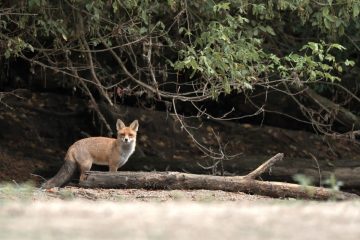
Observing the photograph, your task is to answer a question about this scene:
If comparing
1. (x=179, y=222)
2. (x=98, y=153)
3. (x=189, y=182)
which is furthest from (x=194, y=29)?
(x=179, y=222)

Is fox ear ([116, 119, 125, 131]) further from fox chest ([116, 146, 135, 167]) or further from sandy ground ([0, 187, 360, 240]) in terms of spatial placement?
sandy ground ([0, 187, 360, 240])

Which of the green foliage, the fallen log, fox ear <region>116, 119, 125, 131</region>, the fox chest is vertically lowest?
the fallen log

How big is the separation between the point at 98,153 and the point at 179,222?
891 centimetres

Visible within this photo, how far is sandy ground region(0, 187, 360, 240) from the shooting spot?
5.12m

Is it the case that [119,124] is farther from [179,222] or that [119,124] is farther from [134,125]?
[179,222]

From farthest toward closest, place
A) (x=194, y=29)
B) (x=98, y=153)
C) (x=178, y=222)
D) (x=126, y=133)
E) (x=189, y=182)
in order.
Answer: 1. (x=126, y=133)
2. (x=98, y=153)
3. (x=194, y=29)
4. (x=189, y=182)
5. (x=178, y=222)

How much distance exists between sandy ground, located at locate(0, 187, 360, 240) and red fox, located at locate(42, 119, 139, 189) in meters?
7.46

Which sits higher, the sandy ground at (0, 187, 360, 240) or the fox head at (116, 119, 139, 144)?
the fox head at (116, 119, 139, 144)

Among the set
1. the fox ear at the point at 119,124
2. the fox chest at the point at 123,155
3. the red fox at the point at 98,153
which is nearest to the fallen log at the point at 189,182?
the red fox at the point at 98,153

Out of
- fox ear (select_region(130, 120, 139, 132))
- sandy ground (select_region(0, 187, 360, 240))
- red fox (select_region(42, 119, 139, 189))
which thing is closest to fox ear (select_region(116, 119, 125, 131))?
red fox (select_region(42, 119, 139, 189))

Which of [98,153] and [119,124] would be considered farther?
[119,124]

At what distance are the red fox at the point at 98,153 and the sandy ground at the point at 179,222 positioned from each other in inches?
294

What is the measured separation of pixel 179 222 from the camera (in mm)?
5500

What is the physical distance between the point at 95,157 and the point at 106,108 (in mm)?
2510
